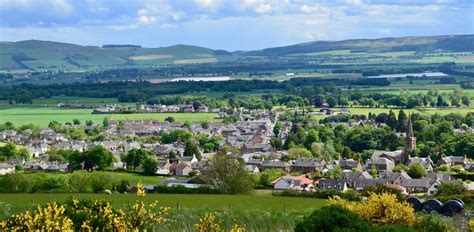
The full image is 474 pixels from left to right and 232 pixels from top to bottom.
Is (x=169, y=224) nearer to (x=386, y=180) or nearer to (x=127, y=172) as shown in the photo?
(x=386, y=180)

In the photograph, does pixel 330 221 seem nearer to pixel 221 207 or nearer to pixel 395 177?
pixel 221 207

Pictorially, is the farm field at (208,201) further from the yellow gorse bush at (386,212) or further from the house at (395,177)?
the house at (395,177)

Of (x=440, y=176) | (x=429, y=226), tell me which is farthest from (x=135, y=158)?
(x=429, y=226)

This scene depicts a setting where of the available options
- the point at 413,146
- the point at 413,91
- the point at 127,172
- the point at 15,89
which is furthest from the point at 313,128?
the point at 15,89

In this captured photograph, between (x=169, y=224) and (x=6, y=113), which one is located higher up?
(x=169, y=224)

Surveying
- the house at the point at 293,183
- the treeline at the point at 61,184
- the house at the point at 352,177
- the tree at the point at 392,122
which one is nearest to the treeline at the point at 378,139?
the tree at the point at 392,122

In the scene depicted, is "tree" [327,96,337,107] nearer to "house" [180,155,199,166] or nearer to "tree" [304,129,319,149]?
"tree" [304,129,319,149]
